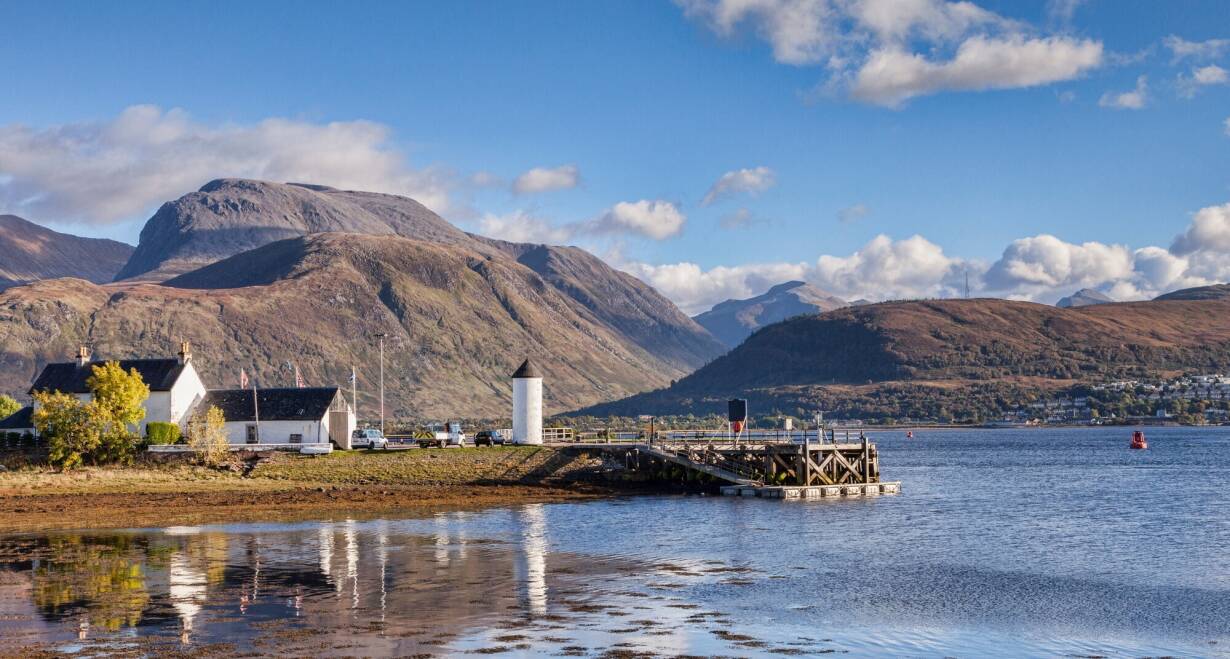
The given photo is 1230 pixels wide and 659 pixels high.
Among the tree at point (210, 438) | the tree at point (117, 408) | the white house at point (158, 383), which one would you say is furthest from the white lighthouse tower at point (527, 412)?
the tree at point (117, 408)

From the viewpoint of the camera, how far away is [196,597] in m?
36.8

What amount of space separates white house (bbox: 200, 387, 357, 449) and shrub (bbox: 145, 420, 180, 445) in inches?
190

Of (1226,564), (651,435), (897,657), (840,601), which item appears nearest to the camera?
(897,657)

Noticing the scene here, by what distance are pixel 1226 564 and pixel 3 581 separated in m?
47.7

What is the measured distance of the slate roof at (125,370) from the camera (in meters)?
94.8

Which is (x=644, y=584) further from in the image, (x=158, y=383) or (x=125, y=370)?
(x=125, y=370)

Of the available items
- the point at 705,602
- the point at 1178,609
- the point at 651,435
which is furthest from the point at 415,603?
the point at 651,435

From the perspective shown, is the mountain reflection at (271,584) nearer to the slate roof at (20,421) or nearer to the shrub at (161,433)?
the shrub at (161,433)

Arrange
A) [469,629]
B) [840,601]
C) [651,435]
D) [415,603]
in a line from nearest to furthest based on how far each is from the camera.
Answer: [469,629] < [415,603] < [840,601] < [651,435]

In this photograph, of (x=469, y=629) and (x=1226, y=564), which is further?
(x=1226, y=564)

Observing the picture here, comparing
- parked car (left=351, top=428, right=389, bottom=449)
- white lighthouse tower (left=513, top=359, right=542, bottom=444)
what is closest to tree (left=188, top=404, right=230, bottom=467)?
parked car (left=351, top=428, right=389, bottom=449)

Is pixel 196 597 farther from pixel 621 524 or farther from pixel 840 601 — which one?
pixel 621 524

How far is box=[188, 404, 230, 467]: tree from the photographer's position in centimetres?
8231

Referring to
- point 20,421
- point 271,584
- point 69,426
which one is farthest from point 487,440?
point 271,584
